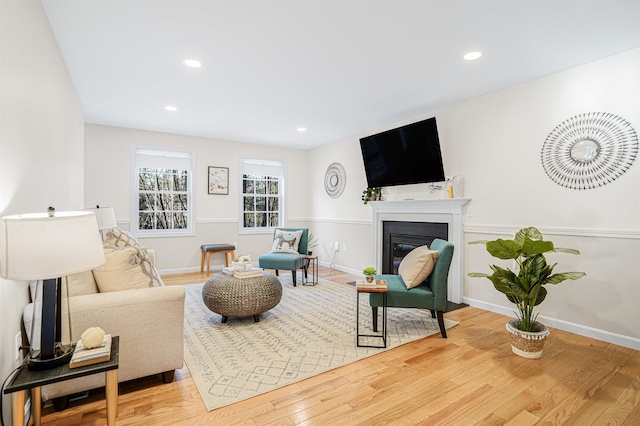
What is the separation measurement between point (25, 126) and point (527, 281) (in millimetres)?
3507

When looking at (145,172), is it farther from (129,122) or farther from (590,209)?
(590,209)

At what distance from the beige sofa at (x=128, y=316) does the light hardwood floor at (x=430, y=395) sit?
0.51ft

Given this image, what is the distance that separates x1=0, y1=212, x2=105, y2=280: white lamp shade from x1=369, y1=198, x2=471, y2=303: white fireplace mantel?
3.48 meters

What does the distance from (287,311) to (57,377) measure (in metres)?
2.35

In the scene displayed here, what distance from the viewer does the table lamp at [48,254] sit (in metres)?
1.19

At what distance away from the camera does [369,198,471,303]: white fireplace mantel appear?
150 inches

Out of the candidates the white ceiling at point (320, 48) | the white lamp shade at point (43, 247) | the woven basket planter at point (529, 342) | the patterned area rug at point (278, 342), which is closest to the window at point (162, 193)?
the white ceiling at point (320, 48)

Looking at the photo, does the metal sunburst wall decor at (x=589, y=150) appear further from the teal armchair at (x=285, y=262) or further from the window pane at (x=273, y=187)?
the window pane at (x=273, y=187)

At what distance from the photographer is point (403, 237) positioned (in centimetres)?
455

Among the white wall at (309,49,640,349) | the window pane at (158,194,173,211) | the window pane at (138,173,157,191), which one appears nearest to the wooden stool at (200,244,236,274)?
the window pane at (158,194,173,211)

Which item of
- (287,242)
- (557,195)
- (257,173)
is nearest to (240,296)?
(287,242)

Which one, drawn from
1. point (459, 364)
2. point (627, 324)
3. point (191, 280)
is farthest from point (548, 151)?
point (191, 280)

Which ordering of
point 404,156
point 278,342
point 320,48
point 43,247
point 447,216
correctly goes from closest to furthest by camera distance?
point 43,247
point 320,48
point 278,342
point 447,216
point 404,156

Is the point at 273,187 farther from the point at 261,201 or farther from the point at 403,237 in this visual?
the point at 403,237
